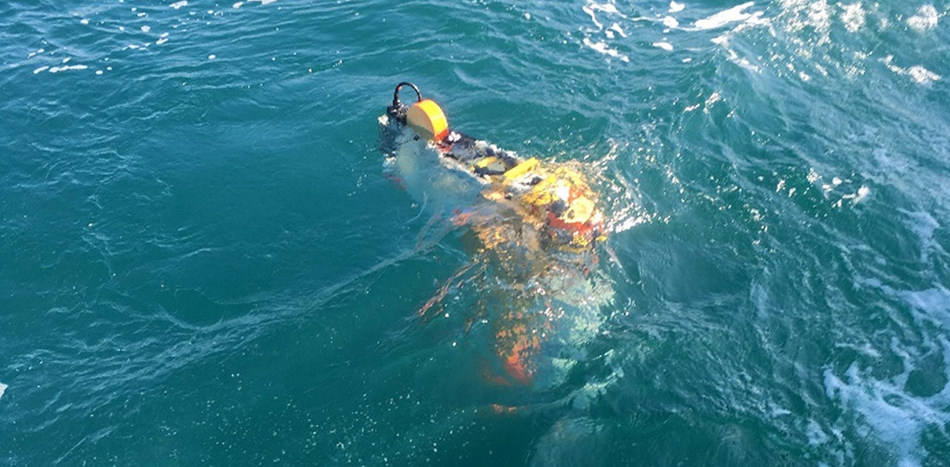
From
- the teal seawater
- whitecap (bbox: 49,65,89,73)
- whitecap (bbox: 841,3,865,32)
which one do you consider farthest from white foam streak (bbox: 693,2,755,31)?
whitecap (bbox: 49,65,89,73)

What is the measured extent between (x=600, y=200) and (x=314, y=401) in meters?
7.38

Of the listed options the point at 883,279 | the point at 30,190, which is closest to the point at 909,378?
the point at 883,279

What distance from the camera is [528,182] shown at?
13.7 metres

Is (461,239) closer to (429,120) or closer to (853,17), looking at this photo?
(429,120)

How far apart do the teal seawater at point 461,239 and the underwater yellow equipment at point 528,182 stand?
0.81 metres

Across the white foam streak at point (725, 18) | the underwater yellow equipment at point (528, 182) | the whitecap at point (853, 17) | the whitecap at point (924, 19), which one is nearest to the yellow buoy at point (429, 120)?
the underwater yellow equipment at point (528, 182)

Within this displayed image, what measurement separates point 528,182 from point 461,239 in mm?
1849

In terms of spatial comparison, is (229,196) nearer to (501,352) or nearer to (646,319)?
(501,352)

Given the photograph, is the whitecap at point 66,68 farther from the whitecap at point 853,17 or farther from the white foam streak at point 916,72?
the white foam streak at point 916,72

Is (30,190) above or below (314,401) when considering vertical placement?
above

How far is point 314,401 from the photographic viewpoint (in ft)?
36.7

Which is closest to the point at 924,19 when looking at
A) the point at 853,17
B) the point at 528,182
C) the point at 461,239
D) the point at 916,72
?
the point at 853,17

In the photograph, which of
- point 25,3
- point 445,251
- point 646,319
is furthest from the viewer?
point 25,3

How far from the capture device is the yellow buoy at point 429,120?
15.1 m
